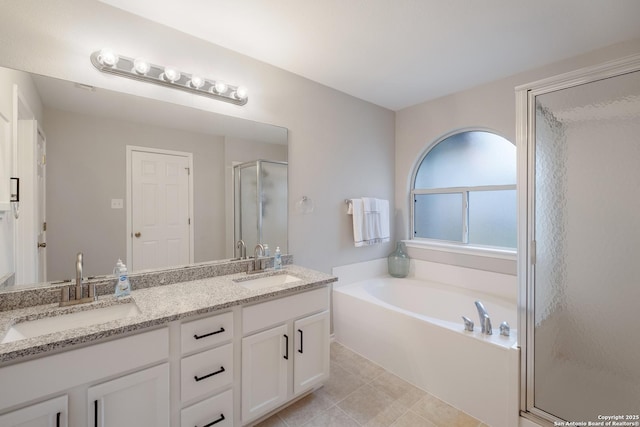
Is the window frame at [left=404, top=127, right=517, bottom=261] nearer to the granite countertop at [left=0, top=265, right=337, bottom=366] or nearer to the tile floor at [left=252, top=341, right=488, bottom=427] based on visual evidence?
the tile floor at [left=252, top=341, right=488, bottom=427]

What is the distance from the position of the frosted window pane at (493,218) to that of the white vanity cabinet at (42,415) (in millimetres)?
3049

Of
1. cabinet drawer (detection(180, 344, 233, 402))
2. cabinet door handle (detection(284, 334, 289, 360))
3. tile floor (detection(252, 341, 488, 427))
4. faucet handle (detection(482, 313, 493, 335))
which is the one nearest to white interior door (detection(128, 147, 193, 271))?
cabinet drawer (detection(180, 344, 233, 402))

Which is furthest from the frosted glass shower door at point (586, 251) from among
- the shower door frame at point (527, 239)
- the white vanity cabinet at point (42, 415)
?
the white vanity cabinet at point (42, 415)

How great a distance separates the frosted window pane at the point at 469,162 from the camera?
254 centimetres

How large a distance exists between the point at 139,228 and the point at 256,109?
3.83 ft

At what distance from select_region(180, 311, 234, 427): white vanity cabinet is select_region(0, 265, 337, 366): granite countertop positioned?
0.09 m

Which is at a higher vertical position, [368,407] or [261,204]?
[261,204]

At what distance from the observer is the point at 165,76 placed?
1683mm

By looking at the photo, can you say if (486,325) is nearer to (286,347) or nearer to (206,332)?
(286,347)

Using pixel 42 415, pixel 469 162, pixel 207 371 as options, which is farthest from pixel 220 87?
pixel 469 162

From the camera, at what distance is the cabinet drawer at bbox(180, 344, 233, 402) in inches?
50.9

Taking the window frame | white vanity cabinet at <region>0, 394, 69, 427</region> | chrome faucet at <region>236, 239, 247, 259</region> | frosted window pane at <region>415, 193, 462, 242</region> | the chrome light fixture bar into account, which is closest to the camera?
white vanity cabinet at <region>0, 394, 69, 427</region>

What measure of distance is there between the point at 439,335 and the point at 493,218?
135cm

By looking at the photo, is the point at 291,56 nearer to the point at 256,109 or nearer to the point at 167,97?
the point at 256,109
